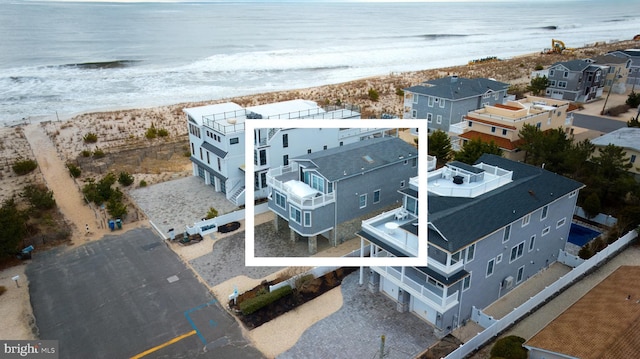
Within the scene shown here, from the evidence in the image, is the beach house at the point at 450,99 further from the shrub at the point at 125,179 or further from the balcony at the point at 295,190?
the shrub at the point at 125,179

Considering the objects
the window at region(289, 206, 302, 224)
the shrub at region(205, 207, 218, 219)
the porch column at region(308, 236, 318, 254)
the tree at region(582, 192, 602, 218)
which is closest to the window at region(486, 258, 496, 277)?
the porch column at region(308, 236, 318, 254)

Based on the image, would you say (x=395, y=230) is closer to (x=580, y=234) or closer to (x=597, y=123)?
(x=580, y=234)

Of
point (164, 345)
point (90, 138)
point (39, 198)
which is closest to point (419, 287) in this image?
point (164, 345)

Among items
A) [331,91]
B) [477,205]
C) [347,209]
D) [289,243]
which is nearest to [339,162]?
[347,209]

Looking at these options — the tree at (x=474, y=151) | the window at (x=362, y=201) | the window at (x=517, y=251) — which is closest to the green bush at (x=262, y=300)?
the window at (x=362, y=201)

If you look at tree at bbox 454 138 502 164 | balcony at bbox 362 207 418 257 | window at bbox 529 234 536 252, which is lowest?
window at bbox 529 234 536 252
